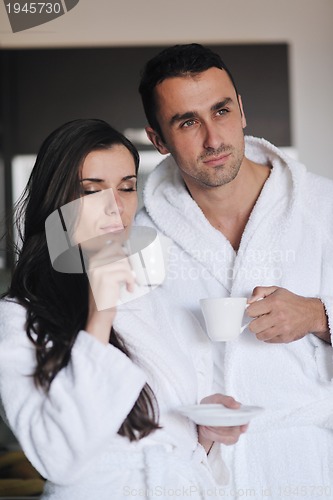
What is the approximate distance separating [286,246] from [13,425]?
0.62 metres

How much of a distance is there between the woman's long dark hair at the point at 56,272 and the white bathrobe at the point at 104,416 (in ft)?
0.08

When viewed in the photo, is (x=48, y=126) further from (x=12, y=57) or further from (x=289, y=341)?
(x=289, y=341)

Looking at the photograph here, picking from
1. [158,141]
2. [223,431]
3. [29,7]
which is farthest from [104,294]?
[29,7]

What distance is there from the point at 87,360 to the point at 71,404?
61 millimetres

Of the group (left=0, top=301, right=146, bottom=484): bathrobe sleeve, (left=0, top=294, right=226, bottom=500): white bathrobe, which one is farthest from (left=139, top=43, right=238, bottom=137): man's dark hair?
(left=0, top=301, right=146, bottom=484): bathrobe sleeve

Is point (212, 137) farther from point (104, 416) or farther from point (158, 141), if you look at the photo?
point (104, 416)

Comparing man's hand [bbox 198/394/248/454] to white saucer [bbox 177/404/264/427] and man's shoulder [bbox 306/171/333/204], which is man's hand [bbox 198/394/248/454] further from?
man's shoulder [bbox 306/171/333/204]

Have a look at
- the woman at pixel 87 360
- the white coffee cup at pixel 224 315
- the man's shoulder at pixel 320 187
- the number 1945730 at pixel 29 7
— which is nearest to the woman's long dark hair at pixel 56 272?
the woman at pixel 87 360

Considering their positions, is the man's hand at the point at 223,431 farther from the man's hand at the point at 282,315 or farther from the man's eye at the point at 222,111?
the man's eye at the point at 222,111

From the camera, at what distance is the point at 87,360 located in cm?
94

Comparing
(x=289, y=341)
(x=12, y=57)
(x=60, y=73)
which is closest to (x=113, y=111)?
(x=60, y=73)

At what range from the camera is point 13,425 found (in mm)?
957

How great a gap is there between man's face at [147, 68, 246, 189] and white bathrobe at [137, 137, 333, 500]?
0.10 metres

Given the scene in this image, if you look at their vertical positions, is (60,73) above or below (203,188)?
above
